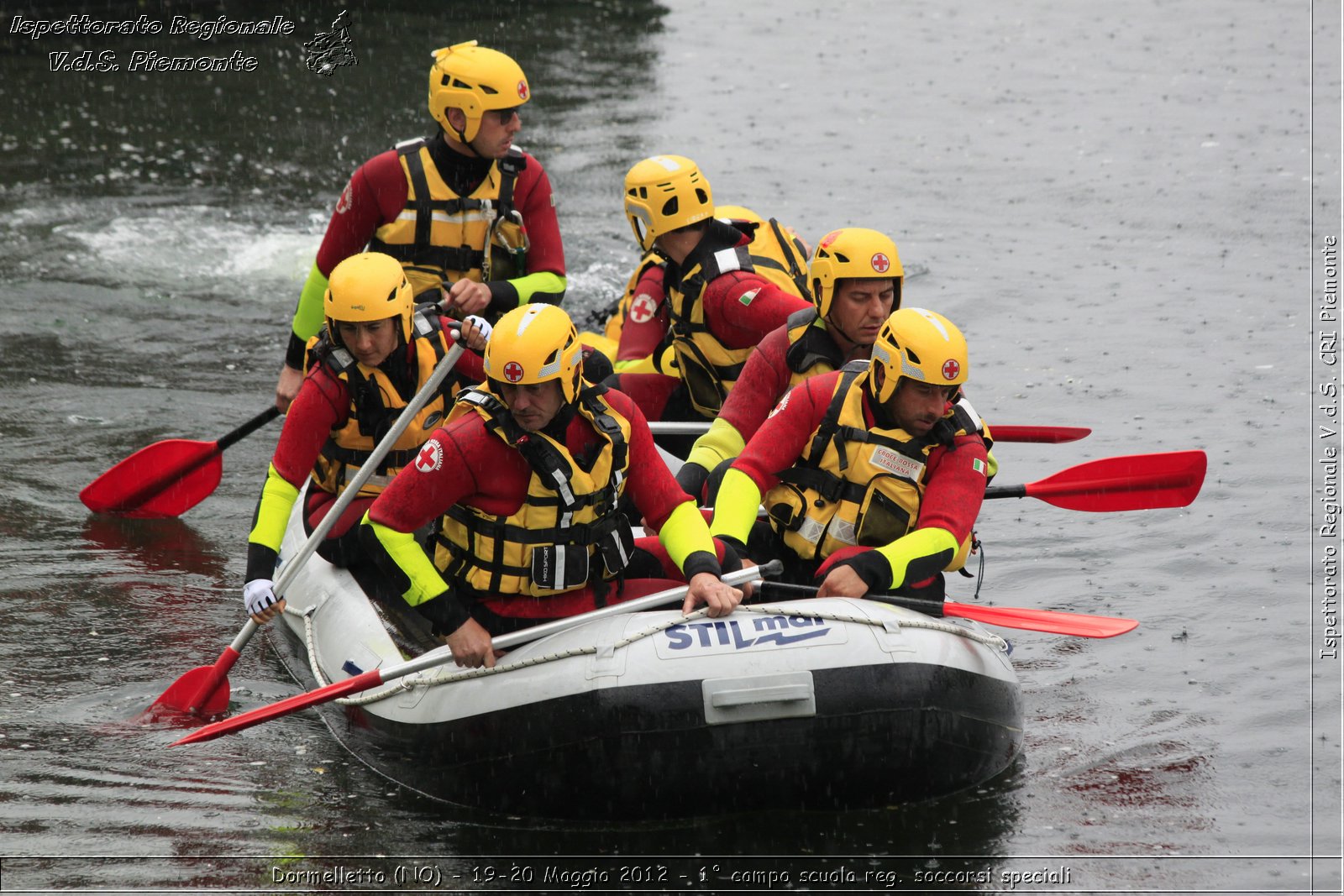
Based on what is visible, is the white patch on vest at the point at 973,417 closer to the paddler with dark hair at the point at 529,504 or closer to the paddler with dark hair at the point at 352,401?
the paddler with dark hair at the point at 529,504

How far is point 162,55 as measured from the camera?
17.0 meters

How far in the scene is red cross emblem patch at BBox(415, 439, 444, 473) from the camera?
15.5 ft

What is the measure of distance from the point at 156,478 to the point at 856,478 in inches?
151

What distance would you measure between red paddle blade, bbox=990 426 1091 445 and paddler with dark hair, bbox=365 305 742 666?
2.10 m

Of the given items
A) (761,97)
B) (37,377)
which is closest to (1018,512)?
(37,377)

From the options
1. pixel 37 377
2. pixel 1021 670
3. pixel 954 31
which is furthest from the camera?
pixel 954 31

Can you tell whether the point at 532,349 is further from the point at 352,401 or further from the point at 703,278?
the point at 703,278

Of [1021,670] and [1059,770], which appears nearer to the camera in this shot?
[1059,770]

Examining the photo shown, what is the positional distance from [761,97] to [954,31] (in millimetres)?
3335

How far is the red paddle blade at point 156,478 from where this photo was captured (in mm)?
7574

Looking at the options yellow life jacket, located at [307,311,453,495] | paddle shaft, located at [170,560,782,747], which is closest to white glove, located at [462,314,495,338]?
yellow life jacket, located at [307,311,453,495]

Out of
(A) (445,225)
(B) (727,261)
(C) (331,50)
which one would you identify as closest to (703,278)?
(B) (727,261)

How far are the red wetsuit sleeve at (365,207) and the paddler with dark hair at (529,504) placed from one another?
2.05m

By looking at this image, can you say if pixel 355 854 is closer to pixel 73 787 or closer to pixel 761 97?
pixel 73 787
